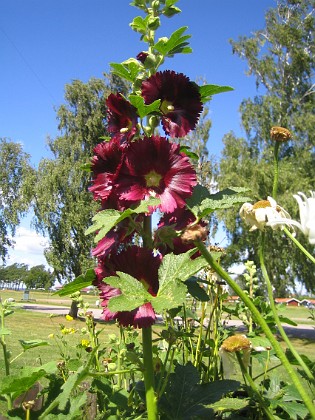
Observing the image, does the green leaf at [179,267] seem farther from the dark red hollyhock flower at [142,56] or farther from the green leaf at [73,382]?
the dark red hollyhock flower at [142,56]

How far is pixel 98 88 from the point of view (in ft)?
54.4

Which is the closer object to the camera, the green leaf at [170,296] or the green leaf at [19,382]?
the green leaf at [170,296]

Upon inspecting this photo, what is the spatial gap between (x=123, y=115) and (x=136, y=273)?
323 millimetres

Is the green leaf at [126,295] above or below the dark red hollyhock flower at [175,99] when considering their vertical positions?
below

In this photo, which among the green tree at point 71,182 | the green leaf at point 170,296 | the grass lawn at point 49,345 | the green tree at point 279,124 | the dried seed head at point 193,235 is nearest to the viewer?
the dried seed head at point 193,235

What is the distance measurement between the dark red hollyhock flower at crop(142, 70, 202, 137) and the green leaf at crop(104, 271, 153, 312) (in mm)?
348

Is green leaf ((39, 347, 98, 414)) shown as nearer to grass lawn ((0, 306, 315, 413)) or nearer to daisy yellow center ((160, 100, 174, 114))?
grass lawn ((0, 306, 315, 413))

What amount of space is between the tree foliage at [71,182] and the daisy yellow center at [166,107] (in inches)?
597

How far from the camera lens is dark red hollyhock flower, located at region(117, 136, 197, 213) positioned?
783 millimetres

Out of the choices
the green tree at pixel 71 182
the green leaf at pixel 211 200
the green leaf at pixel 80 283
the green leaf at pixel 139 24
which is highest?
the green tree at pixel 71 182

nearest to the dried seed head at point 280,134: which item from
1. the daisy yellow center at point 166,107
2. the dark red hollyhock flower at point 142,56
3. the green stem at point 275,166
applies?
the green stem at point 275,166

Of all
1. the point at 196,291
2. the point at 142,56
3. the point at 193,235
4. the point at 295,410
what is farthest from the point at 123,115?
the point at 295,410

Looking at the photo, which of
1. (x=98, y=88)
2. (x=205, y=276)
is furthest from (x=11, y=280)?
(x=205, y=276)

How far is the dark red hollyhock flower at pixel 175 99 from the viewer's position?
0.88 m
